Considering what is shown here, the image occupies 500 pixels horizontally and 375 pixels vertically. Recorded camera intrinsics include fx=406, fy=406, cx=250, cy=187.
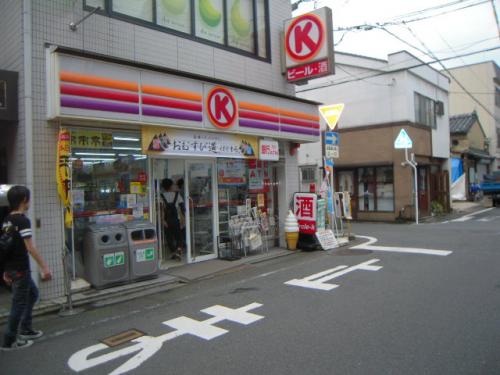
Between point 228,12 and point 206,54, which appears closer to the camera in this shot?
point 206,54

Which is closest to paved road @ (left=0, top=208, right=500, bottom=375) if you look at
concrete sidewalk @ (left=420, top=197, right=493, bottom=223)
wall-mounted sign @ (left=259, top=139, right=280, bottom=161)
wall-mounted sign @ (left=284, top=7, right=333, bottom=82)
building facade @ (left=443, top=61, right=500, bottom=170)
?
wall-mounted sign @ (left=259, top=139, right=280, bottom=161)

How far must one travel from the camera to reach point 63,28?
6.70 m

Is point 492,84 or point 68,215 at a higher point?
point 492,84

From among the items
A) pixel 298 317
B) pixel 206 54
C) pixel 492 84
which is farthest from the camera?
pixel 492 84

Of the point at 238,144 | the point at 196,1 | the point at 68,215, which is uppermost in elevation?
the point at 196,1

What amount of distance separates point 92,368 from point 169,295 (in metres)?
2.74

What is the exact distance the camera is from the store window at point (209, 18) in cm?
786

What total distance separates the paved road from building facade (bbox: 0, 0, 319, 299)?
6.45ft

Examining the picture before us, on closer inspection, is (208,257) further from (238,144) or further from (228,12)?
(228,12)

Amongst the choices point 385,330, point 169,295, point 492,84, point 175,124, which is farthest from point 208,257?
point 492,84

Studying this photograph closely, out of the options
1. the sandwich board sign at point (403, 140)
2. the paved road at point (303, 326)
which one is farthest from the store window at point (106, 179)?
the sandwich board sign at point (403, 140)

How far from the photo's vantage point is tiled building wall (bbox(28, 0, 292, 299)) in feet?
20.8

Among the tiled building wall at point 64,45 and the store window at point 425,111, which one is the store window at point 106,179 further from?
the store window at point 425,111

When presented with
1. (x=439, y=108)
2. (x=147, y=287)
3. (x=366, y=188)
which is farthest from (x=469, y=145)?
(x=147, y=287)
